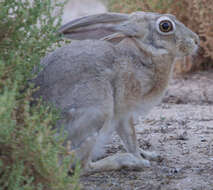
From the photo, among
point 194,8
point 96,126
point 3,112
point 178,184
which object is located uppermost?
point 194,8

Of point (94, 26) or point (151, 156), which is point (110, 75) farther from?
point (151, 156)

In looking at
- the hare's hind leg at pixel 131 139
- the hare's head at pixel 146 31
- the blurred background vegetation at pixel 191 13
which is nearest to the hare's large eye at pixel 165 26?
the hare's head at pixel 146 31

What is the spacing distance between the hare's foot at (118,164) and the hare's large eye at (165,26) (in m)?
1.30

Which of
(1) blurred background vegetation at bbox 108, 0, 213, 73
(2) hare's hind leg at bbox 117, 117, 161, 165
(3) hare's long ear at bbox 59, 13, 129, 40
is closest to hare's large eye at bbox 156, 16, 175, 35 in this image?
(3) hare's long ear at bbox 59, 13, 129, 40

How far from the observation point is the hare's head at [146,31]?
387 centimetres

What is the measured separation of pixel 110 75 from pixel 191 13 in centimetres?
455

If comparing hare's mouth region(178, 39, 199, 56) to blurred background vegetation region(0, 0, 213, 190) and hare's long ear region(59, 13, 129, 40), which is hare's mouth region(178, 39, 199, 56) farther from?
blurred background vegetation region(0, 0, 213, 190)

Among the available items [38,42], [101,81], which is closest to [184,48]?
[101,81]

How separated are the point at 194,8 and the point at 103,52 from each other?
428 cm

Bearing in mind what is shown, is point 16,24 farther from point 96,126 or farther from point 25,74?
point 96,126

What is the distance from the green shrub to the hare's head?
1136 mm

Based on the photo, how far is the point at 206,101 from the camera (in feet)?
21.3

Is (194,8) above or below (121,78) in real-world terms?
above

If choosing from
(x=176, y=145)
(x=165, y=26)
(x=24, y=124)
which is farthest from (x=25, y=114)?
(x=176, y=145)
